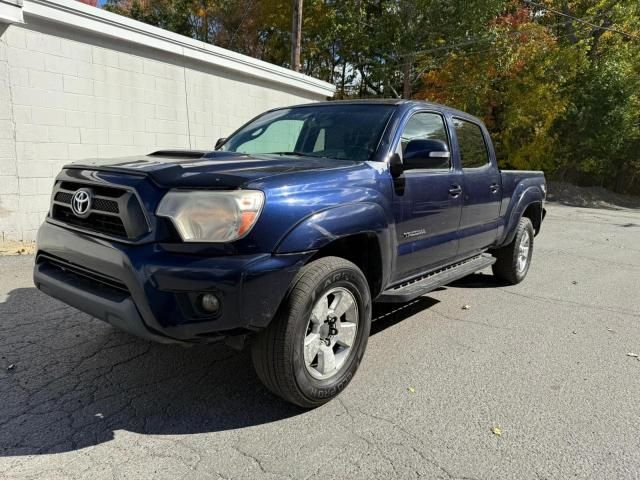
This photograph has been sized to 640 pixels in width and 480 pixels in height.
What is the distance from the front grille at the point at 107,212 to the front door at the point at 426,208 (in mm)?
1740

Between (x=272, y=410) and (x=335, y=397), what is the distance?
0.42 m

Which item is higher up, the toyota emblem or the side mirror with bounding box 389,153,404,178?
the side mirror with bounding box 389,153,404,178

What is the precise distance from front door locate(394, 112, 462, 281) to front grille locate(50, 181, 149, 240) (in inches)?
68.5

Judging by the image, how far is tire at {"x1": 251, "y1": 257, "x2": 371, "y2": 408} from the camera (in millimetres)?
2615

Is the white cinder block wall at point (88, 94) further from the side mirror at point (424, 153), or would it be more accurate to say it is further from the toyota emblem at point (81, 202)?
the side mirror at point (424, 153)

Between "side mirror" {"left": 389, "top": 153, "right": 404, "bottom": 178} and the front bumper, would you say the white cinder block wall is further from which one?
"side mirror" {"left": 389, "top": 153, "right": 404, "bottom": 178}

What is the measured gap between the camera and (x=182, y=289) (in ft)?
7.79

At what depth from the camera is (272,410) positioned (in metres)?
2.89

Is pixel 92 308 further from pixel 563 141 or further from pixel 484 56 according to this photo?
pixel 563 141

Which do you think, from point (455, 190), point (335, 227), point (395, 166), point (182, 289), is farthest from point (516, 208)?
point (182, 289)

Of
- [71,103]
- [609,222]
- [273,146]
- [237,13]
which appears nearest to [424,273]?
[273,146]

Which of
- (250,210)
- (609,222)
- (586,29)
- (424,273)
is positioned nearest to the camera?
(250,210)

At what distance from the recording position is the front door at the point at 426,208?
11.6 ft

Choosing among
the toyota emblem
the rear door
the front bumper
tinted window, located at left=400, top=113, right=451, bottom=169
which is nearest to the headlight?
the front bumper
